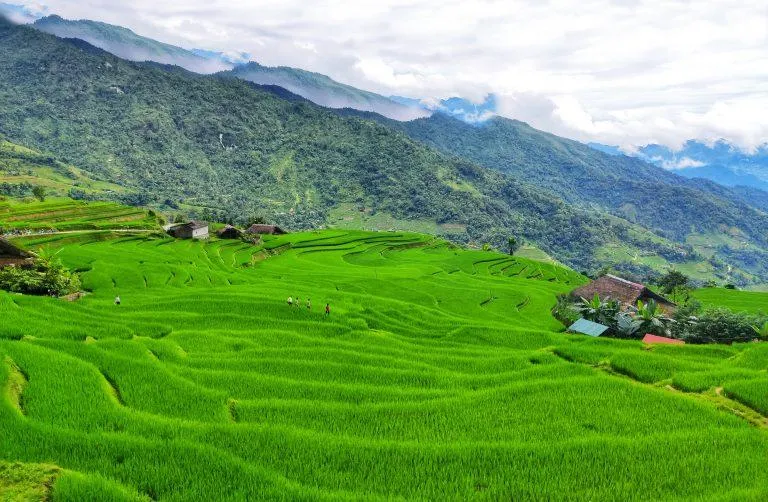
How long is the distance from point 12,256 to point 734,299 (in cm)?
8089

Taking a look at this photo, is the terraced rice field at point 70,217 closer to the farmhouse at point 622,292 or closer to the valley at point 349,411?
the valley at point 349,411

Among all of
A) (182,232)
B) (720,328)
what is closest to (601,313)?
(720,328)

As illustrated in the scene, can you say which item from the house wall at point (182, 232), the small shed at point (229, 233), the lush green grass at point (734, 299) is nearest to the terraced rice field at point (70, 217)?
the house wall at point (182, 232)

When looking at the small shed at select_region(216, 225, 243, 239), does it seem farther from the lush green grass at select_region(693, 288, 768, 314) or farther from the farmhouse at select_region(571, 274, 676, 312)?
the lush green grass at select_region(693, 288, 768, 314)

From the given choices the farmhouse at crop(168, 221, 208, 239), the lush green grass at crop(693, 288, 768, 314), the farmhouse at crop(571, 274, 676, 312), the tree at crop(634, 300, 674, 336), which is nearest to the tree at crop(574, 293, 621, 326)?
the tree at crop(634, 300, 674, 336)

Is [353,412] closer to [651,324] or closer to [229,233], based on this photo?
[651,324]

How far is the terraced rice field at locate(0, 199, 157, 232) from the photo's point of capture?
60.5 m

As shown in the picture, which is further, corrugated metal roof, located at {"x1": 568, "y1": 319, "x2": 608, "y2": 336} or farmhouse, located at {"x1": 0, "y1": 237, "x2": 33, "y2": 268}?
corrugated metal roof, located at {"x1": 568, "y1": 319, "x2": 608, "y2": 336}

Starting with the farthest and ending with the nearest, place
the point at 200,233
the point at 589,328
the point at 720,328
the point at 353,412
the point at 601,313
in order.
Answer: the point at 200,233 < the point at 601,313 < the point at 589,328 < the point at 720,328 < the point at 353,412

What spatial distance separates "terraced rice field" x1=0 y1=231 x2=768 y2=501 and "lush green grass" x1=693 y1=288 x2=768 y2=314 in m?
52.7

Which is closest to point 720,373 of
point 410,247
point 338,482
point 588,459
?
point 588,459

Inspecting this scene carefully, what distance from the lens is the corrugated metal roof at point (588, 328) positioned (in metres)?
32.1

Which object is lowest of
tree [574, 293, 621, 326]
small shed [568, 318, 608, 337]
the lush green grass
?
the lush green grass

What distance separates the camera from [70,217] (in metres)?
71.6
